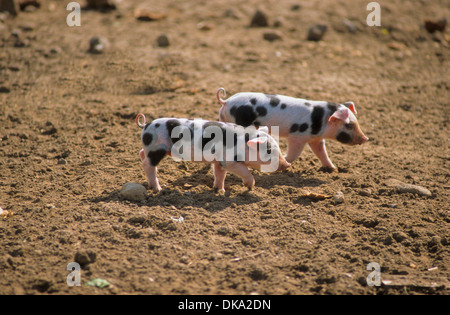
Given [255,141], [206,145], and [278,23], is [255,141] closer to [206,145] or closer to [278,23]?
[206,145]

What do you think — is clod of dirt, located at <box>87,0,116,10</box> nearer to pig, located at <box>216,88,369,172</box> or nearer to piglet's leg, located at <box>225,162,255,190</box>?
pig, located at <box>216,88,369,172</box>

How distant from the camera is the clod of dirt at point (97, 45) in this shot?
1099 centimetres

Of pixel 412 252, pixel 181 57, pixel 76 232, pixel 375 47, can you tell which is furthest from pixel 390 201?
pixel 375 47

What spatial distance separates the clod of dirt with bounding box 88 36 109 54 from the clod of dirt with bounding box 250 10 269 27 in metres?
3.67

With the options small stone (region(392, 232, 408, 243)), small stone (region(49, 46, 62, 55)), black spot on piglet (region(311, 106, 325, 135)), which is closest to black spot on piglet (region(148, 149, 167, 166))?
black spot on piglet (region(311, 106, 325, 135))

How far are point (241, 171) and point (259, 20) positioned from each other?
713 centimetres

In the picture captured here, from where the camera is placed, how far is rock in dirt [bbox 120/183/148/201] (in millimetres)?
6234

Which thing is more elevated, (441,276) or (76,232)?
(76,232)

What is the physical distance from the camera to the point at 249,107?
7121mm

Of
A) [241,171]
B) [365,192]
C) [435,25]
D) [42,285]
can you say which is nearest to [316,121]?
[365,192]

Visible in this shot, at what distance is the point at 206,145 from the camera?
6355mm

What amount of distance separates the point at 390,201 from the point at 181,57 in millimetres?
5819

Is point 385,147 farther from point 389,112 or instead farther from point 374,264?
point 374,264
